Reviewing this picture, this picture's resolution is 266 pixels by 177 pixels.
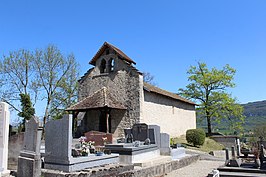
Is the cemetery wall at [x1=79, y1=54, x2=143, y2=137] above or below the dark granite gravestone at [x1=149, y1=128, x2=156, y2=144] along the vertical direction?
above

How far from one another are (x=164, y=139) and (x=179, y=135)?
14.6 metres

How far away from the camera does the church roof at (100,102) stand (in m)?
19.3

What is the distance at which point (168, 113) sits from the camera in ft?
81.0

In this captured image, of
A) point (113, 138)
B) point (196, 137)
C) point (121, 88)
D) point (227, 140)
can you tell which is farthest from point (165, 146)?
point (227, 140)

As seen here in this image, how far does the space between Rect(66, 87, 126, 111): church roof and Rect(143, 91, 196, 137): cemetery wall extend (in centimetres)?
280

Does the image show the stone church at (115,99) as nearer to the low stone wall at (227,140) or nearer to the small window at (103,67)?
the small window at (103,67)

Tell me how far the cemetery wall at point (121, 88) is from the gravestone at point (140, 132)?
273 inches

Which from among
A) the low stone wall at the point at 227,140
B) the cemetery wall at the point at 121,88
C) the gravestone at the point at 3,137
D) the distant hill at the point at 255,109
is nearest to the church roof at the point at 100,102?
the cemetery wall at the point at 121,88

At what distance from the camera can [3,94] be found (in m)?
24.5

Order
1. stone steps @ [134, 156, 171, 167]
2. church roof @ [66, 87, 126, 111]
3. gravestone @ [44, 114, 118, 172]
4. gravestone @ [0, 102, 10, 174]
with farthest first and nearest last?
1. church roof @ [66, 87, 126, 111]
2. stone steps @ [134, 156, 171, 167]
3. gravestone @ [0, 102, 10, 174]
4. gravestone @ [44, 114, 118, 172]

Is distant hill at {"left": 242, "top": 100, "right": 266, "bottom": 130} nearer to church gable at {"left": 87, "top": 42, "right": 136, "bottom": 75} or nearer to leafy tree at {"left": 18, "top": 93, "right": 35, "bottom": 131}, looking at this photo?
church gable at {"left": 87, "top": 42, "right": 136, "bottom": 75}

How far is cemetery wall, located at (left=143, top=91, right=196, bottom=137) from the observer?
21.6 metres

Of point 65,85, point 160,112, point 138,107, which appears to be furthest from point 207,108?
point 65,85

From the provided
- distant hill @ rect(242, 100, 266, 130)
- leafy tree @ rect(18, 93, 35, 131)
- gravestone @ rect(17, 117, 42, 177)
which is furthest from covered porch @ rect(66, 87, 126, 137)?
distant hill @ rect(242, 100, 266, 130)
